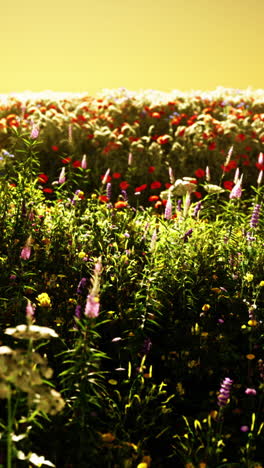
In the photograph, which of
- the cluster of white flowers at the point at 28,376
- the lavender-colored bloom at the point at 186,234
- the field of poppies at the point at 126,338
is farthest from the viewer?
the lavender-colored bloom at the point at 186,234

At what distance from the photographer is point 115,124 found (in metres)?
10.9

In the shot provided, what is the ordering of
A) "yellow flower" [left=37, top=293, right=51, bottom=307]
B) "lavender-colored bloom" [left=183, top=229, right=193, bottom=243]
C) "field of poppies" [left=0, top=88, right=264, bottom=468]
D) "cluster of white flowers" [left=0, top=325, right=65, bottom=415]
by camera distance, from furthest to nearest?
"lavender-colored bloom" [left=183, top=229, right=193, bottom=243] → "yellow flower" [left=37, top=293, right=51, bottom=307] → "field of poppies" [left=0, top=88, right=264, bottom=468] → "cluster of white flowers" [left=0, top=325, right=65, bottom=415]

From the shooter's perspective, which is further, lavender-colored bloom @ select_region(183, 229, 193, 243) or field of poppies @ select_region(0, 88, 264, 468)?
lavender-colored bloom @ select_region(183, 229, 193, 243)

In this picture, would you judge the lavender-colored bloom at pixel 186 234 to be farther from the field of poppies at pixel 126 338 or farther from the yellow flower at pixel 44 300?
the yellow flower at pixel 44 300

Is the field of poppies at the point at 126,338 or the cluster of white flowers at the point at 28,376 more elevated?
the cluster of white flowers at the point at 28,376

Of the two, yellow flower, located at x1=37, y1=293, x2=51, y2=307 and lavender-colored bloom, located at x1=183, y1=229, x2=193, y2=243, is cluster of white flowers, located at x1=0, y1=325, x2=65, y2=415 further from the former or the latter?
lavender-colored bloom, located at x1=183, y1=229, x2=193, y2=243

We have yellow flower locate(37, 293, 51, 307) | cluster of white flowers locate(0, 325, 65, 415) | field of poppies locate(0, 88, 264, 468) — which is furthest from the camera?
yellow flower locate(37, 293, 51, 307)

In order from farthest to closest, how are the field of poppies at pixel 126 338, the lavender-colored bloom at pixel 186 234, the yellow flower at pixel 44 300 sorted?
the lavender-colored bloom at pixel 186 234, the yellow flower at pixel 44 300, the field of poppies at pixel 126 338

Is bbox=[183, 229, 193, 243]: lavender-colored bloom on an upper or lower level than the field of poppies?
upper

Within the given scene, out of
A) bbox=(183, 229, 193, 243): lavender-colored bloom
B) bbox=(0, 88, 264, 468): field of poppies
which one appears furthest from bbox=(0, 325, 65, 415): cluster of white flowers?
bbox=(183, 229, 193, 243): lavender-colored bloom

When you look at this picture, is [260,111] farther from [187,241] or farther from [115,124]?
[187,241]

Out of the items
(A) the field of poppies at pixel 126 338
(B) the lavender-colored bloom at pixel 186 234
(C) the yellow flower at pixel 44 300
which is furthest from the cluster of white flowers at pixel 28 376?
(B) the lavender-colored bloom at pixel 186 234

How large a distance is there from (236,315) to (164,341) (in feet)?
2.13

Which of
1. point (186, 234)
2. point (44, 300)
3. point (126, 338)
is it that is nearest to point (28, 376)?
point (44, 300)
